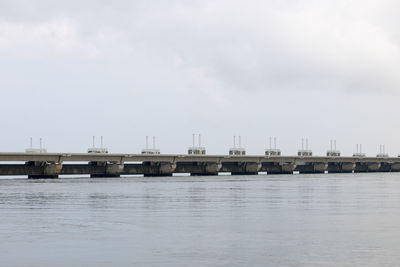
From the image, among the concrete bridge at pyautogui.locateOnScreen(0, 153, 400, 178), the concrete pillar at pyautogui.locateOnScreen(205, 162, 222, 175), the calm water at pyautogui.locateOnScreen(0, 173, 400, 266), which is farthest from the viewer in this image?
the concrete pillar at pyautogui.locateOnScreen(205, 162, 222, 175)

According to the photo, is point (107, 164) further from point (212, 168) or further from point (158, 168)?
point (212, 168)

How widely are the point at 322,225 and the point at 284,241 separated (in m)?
7.39

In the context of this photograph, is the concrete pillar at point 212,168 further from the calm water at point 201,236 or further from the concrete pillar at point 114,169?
the calm water at point 201,236

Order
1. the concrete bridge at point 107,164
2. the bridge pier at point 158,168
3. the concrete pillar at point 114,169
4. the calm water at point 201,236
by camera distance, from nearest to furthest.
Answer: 1. the calm water at point 201,236
2. the concrete bridge at point 107,164
3. the concrete pillar at point 114,169
4. the bridge pier at point 158,168

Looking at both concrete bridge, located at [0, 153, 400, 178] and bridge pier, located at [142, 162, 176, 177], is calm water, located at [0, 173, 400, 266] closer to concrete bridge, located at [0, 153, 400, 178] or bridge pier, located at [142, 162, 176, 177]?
concrete bridge, located at [0, 153, 400, 178]

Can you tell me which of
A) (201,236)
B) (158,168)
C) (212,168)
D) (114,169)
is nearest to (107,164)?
(114,169)

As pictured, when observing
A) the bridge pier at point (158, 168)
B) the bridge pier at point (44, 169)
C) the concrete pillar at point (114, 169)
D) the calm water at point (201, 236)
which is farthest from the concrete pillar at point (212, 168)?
the calm water at point (201, 236)

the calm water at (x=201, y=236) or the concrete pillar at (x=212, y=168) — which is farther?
the concrete pillar at (x=212, y=168)

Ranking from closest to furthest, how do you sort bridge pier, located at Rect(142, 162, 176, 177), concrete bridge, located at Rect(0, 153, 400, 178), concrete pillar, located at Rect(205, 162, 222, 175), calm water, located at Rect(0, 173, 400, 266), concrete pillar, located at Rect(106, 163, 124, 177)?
calm water, located at Rect(0, 173, 400, 266), concrete bridge, located at Rect(0, 153, 400, 178), concrete pillar, located at Rect(106, 163, 124, 177), bridge pier, located at Rect(142, 162, 176, 177), concrete pillar, located at Rect(205, 162, 222, 175)

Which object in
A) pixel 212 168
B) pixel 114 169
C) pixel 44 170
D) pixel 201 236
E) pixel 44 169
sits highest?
pixel 44 169

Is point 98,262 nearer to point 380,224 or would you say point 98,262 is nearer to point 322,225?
point 322,225

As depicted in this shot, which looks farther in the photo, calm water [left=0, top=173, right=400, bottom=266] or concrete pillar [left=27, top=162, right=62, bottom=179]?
concrete pillar [left=27, top=162, right=62, bottom=179]

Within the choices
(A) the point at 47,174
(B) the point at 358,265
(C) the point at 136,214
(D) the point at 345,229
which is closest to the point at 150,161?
(A) the point at 47,174

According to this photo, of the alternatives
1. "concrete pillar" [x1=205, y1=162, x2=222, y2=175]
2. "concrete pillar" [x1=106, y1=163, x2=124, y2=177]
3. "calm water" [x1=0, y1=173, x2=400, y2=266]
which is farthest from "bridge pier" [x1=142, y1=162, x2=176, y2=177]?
"calm water" [x1=0, y1=173, x2=400, y2=266]
